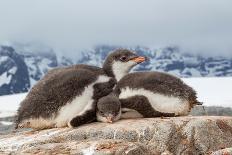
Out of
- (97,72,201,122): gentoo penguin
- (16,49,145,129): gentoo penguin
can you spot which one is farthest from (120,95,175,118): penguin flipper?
(16,49,145,129): gentoo penguin

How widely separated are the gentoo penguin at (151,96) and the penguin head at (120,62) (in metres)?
0.23

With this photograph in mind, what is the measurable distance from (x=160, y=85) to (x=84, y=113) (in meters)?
1.56

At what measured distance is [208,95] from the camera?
3077 centimetres

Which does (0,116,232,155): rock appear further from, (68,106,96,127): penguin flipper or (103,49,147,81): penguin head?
(103,49,147,81): penguin head

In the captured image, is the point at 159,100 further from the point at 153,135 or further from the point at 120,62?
the point at 153,135

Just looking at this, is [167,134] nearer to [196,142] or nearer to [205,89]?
[196,142]

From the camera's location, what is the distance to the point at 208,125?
11.6 meters

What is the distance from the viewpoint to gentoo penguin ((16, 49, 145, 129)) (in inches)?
470

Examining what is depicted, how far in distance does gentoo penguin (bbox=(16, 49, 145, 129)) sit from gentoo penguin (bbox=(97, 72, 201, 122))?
329mm

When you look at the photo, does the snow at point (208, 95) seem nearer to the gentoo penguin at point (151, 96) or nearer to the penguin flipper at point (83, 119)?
the gentoo penguin at point (151, 96)

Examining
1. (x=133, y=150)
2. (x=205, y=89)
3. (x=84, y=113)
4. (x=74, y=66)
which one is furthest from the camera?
(x=205, y=89)

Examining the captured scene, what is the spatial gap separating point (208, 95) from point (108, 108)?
1964 cm

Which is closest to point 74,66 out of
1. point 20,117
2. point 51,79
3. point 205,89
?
point 51,79

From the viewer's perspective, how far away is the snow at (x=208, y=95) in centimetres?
2688
